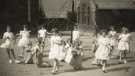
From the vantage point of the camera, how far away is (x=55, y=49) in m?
3.78

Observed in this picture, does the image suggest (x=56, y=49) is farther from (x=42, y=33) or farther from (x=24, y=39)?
(x=24, y=39)

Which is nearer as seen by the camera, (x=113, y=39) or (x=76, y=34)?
(x=76, y=34)

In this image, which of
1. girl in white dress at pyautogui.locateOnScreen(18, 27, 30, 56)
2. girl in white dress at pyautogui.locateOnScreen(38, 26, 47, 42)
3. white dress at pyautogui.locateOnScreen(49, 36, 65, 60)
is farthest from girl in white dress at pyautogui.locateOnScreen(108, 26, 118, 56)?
girl in white dress at pyautogui.locateOnScreen(18, 27, 30, 56)

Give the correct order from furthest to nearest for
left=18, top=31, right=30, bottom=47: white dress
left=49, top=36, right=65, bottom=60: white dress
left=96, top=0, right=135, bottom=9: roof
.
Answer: left=96, top=0, right=135, bottom=9: roof, left=49, top=36, right=65, bottom=60: white dress, left=18, top=31, right=30, bottom=47: white dress

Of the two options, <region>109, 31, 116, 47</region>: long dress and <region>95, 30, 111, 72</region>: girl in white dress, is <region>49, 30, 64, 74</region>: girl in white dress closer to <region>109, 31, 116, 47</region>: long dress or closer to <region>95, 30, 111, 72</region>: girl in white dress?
<region>95, 30, 111, 72</region>: girl in white dress

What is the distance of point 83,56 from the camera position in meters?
3.76

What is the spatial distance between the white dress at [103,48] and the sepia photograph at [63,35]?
0.02 metres

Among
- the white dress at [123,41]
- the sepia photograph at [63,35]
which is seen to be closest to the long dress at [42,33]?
the sepia photograph at [63,35]

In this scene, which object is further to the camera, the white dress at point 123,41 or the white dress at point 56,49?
the white dress at point 123,41

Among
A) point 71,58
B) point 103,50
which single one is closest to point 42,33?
point 71,58

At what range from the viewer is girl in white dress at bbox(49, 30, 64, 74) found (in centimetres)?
363

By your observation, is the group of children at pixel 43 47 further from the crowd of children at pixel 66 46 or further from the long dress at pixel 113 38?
the long dress at pixel 113 38

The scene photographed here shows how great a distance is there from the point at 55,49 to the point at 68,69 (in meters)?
0.32

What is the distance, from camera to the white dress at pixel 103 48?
3863 mm
